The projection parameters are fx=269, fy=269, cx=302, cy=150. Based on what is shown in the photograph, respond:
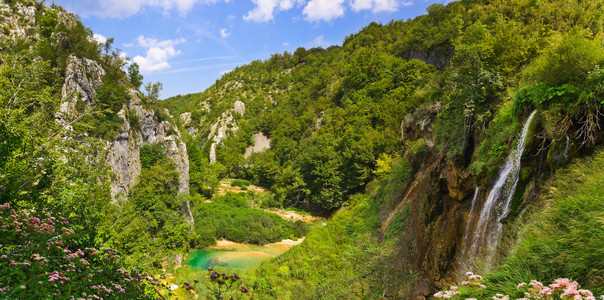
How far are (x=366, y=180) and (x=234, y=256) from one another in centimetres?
1817

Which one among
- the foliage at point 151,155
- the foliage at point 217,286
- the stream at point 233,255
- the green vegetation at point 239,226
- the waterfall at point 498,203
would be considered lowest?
the stream at point 233,255

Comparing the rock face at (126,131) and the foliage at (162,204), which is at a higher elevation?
the rock face at (126,131)

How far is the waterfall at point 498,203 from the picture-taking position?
6.31 metres

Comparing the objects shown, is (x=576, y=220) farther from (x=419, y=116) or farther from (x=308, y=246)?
(x=308, y=246)

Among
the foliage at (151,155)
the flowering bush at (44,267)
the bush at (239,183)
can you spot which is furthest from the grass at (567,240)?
the bush at (239,183)

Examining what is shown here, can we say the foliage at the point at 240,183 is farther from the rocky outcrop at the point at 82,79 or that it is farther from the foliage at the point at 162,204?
the rocky outcrop at the point at 82,79

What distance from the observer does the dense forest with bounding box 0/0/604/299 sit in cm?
414

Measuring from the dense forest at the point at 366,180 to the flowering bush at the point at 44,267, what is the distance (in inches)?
1.4

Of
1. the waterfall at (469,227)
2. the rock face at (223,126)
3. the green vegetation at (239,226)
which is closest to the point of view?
the waterfall at (469,227)

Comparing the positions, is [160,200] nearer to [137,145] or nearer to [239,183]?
[137,145]

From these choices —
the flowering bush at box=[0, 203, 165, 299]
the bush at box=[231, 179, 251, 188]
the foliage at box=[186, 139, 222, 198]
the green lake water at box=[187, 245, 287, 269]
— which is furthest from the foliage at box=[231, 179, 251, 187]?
the flowering bush at box=[0, 203, 165, 299]

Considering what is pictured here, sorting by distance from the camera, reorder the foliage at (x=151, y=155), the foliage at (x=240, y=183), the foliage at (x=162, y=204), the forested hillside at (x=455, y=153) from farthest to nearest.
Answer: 1. the foliage at (x=240, y=183)
2. the foliage at (x=151, y=155)
3. the foliage at (x=162, y=204)
4. the forested hillside at (x=455, y=153)

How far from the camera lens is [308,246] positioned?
58.0 feet

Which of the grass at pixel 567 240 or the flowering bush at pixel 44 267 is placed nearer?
the flowering bush at pixel 44 267
